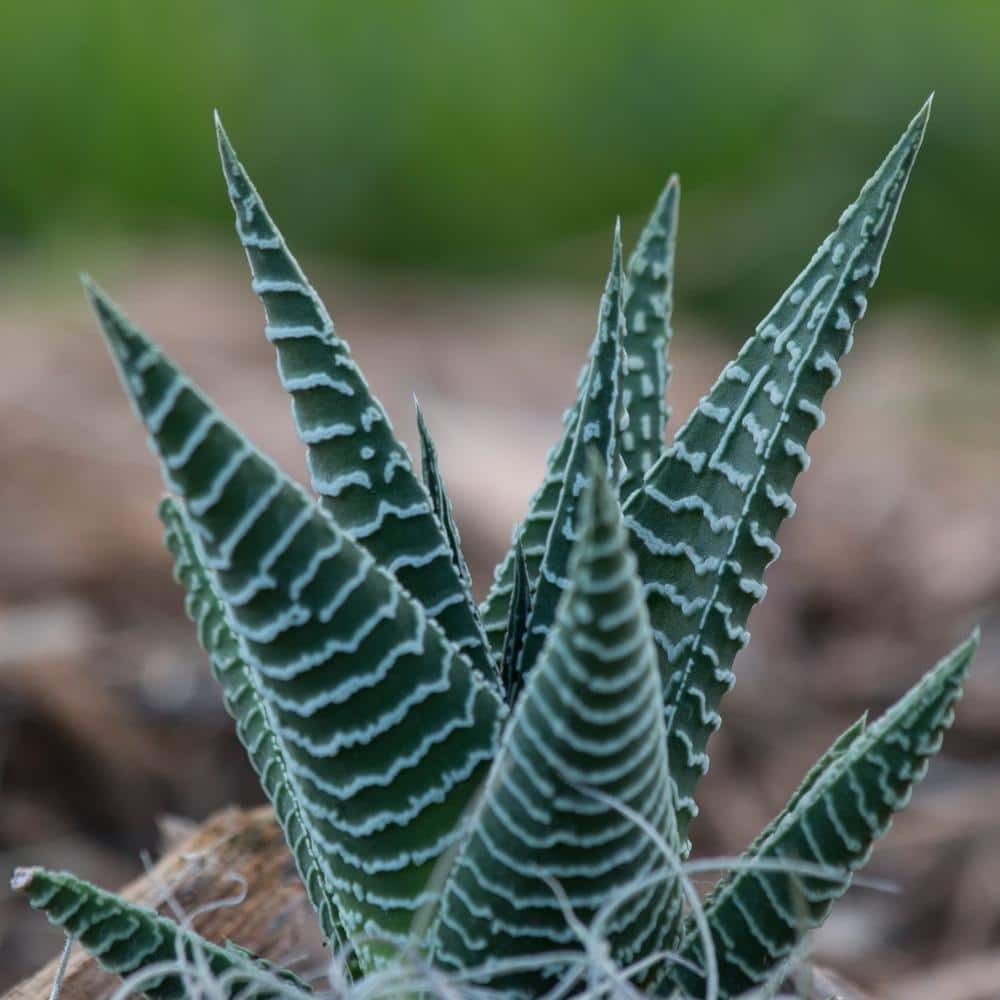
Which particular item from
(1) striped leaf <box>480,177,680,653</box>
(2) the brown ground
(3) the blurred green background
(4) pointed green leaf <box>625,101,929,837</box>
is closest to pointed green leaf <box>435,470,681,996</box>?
(4) pointed green leaf <box>625,101,929,837</box>

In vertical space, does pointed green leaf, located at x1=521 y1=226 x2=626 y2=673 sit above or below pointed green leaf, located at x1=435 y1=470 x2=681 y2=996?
above

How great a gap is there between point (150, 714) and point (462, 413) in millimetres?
1361

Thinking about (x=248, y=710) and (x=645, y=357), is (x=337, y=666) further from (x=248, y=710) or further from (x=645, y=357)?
(x=645, y=357)

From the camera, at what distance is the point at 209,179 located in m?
4.77

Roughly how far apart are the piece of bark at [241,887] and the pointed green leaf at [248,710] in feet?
0.89

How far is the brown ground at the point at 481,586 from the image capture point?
84.7 inches

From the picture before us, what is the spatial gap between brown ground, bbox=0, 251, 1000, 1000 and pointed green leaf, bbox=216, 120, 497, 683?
1.04m

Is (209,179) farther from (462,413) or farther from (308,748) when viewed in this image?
(308,748)

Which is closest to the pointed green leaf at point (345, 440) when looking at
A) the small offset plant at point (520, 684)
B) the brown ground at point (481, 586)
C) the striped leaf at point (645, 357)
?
the small offset plant at point (520, 684)

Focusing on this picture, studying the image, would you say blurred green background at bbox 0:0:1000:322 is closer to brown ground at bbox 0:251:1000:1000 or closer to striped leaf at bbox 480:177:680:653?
brown ground at bbox 0:251:1000:1000

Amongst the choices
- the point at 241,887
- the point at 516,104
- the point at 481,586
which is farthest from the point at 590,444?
the point at 516,104

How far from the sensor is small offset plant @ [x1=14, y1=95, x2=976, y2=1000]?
69 centimetres

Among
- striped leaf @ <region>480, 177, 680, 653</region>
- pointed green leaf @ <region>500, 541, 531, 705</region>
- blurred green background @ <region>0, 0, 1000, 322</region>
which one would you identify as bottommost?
pointed green leaf @ <region>500, 541, 531, 705</region>

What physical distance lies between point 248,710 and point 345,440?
248 millimetres
